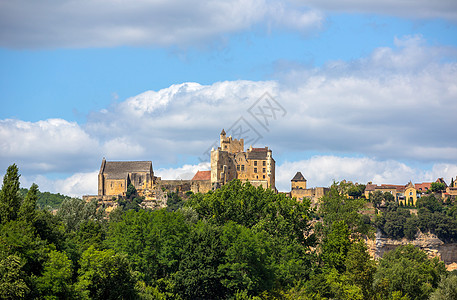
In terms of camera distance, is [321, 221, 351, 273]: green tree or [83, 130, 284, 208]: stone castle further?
[83, 130, 284, 208]: stone castle

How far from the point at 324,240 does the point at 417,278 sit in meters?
9.54

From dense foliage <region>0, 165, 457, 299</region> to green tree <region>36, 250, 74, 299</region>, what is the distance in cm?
8

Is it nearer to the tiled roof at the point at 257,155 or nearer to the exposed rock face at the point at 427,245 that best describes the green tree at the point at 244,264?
the tiled roof at the point at 257,155

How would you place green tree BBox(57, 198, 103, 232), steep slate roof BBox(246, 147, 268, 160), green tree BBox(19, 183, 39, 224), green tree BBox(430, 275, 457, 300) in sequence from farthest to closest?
steep slate roof BBox(246, 147, 268, 160), green tree BBox(57, 198, 103, 232), green tree BBox(430, 275, 457, 300), green tree BBox(19, 183, 39, 224)

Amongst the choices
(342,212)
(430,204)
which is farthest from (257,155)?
(342,212)

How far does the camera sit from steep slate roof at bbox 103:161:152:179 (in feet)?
534

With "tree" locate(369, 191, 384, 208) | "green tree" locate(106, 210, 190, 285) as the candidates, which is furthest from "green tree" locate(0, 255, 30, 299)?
"tree" locate(369, 191, 384, 208)

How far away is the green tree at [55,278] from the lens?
53.2m

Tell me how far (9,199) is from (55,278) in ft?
34.8

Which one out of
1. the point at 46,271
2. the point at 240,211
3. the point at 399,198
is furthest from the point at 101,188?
the point at 46,271

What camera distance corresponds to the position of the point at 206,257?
66.9m

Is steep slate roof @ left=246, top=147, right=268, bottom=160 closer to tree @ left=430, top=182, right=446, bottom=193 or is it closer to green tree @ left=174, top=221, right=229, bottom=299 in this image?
tree @ left=430, top=182, right=446, bottom=193

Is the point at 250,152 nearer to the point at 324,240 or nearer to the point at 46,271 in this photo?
the point at 324,240

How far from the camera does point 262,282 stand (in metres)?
67.1
